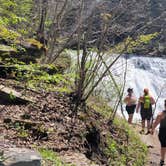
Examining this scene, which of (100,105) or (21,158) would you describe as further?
(100,105)

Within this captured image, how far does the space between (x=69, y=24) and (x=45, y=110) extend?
714 centimetres

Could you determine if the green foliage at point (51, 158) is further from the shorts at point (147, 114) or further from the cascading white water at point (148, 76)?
the cascading white water at point (148, 76)

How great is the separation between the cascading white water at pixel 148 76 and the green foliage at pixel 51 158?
1532 cm

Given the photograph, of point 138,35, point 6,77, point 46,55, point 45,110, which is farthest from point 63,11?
point 45,110

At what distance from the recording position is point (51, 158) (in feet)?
24.6

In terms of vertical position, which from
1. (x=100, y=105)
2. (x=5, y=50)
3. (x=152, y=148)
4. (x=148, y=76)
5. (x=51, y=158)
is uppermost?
(x=5, y=50)

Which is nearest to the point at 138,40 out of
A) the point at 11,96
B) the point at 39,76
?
the point at 11,96

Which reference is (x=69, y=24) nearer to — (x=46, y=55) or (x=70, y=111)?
(x=46, y=55)

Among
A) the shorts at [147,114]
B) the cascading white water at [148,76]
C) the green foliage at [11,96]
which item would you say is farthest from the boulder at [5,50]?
the cascading white water at [148,76]

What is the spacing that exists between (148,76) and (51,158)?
68.0ft

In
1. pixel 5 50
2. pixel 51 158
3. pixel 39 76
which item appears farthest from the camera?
pixel 5 50

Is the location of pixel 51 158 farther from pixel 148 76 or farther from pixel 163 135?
pixel 148 76

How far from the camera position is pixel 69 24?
16547 millimetres

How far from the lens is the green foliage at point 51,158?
726 cm
